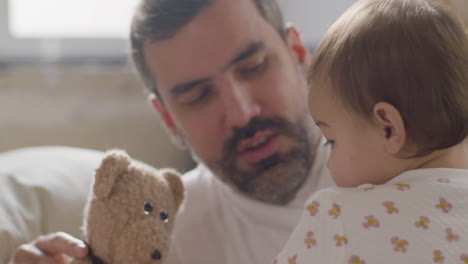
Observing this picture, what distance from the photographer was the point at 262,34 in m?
1.15

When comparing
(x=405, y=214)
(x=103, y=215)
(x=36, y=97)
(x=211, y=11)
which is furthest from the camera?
(x=36, y=97)

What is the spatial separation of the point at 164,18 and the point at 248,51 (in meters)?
0.17

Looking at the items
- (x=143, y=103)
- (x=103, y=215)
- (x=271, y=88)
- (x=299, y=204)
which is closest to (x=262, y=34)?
(x=271, y=88)

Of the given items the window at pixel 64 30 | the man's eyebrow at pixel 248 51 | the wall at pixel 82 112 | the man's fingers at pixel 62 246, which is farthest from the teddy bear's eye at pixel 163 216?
the window at pixel 64 30

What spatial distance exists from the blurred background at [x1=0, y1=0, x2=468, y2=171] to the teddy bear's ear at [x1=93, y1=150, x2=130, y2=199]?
0.99 metres

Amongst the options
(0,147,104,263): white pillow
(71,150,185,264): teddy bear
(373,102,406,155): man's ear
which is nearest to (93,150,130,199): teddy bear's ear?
(71,150,185,264): teddy bear

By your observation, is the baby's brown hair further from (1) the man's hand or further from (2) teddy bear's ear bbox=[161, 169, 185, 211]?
(1) the man's hand

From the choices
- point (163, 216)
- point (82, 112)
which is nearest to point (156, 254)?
point (163, 216)

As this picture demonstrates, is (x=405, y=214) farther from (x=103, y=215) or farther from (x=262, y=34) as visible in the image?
(x=262, y=34)

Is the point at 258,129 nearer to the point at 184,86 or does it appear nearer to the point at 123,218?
the point at 184,86

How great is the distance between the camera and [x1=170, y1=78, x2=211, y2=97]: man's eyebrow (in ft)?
3.64

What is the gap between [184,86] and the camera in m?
1.14

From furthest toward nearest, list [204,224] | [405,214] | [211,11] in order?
[204,224] → [211,11] → [405,214]

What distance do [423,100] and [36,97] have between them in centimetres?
147
